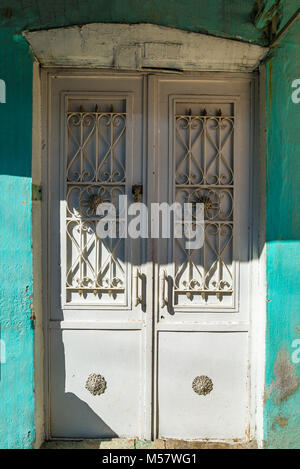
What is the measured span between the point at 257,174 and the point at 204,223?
0.52m

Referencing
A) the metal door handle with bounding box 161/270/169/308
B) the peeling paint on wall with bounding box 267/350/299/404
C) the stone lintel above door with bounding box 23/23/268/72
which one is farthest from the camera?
the metal door handle with bounding box 161/270/169/308

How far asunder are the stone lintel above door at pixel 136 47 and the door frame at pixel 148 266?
0.10 metres

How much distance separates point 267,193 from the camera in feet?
6.93

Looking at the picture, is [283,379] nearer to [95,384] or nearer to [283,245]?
[283,245]

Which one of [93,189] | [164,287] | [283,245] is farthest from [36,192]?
[283,245]

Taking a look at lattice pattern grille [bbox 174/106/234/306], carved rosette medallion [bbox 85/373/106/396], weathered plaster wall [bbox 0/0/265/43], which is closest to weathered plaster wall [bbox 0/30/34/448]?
weathered plaster wall [bbox 0/0/265/43]

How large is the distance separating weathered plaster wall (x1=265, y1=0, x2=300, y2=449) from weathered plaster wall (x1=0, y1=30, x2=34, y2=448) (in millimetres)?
1668

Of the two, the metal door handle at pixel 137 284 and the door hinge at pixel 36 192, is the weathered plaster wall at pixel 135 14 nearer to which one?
the door hinge at pixel 36 192

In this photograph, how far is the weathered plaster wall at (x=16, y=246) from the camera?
6.83 ft

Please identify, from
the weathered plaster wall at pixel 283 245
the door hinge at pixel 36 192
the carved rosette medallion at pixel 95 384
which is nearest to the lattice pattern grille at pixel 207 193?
the weathered plaster wall at pixel 283 245

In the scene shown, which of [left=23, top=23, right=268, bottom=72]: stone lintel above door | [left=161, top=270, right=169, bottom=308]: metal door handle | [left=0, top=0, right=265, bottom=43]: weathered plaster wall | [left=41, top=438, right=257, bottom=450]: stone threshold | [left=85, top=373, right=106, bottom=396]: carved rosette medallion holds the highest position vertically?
[left=0, top=0, right=265, bottom=43]: weathered plaster wall

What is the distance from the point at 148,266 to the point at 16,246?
0.94 m

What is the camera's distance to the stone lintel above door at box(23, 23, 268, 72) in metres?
2.02

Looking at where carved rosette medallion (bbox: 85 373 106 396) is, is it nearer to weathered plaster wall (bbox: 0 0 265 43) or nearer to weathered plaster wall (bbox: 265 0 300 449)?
weathered plaster wall (bbox: 265 0 300 449)
